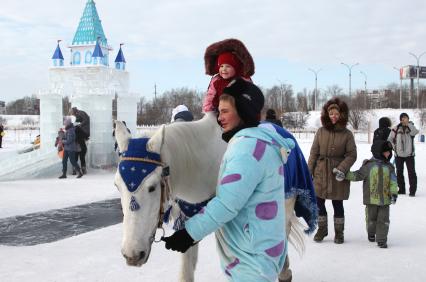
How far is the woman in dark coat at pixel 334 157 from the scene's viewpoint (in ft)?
17.4

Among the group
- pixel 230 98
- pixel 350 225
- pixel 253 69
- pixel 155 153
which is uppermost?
pixel 253 69

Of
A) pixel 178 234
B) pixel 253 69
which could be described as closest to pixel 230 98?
pixel 178 234

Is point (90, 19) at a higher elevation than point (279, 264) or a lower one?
higher

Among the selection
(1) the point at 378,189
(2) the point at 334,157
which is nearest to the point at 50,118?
(2) the point at 334,157

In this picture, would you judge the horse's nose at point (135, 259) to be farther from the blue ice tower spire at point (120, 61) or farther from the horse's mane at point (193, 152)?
the blue ice tower spire at point (120, 61)

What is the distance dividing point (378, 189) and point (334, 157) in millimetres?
628

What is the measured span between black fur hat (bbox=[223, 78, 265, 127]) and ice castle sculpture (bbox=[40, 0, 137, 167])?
1089cm

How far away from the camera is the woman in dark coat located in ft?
17.4

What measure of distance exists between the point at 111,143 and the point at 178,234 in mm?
11147

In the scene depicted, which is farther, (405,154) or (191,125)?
(405,154)

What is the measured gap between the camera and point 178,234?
1884 millimetres

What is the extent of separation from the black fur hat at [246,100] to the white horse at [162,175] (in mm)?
450

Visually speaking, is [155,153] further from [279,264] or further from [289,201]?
[289,201]

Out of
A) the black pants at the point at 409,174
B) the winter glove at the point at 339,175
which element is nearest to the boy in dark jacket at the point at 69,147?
the black pants at the point at 409,174
